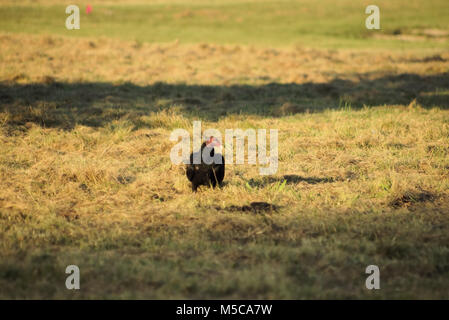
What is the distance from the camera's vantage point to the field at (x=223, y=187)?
175 inches

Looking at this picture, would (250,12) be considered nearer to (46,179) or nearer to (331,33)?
(331,33)

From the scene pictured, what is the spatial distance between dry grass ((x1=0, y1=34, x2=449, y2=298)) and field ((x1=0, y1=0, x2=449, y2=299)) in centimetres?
2

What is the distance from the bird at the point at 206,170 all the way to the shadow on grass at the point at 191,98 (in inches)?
185

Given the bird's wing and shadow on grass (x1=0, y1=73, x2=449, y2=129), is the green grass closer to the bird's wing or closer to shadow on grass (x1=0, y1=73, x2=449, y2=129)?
shadow on grass (x1=0, y1=73, x2=449, y2=129)

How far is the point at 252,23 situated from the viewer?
43562 mm

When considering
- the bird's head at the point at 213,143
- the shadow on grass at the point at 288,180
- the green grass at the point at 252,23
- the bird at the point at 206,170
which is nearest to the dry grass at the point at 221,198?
the shadow on grass at the point at 288,180

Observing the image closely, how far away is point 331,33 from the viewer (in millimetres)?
36688

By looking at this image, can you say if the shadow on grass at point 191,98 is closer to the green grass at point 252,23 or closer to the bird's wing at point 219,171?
the bird's wing at point 219,171

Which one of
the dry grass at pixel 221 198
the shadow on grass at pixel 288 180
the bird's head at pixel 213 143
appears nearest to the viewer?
the dry grass at pixel 221 198

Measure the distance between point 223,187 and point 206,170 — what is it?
0.48 m

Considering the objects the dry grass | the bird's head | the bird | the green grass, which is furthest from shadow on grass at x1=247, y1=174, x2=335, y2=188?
the green grass

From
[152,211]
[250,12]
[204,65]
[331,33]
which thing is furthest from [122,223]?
[250,12]

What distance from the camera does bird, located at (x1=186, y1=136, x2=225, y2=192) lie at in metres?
6.55

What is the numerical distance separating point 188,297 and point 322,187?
350 centimetres
